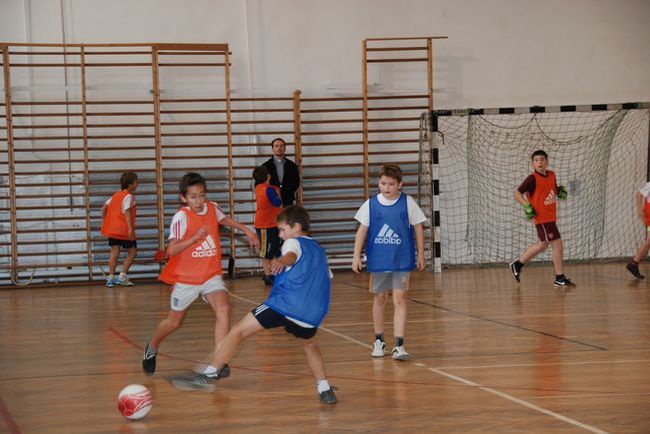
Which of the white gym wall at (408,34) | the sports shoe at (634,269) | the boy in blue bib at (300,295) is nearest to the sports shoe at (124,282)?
the white gym wall at (408,34)

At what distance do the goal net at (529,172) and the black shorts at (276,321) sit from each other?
10.2 metres

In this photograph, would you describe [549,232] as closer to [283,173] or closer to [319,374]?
[283,173]

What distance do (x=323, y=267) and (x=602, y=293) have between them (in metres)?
6.50

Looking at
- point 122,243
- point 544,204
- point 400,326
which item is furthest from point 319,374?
point 122,243

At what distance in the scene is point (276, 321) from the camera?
17.4 ft

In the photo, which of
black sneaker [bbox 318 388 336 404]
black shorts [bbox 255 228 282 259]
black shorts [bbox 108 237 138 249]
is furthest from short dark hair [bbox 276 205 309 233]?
black shorts [bbox 108 237 138 249]

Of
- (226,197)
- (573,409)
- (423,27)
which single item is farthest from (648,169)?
(573,409)

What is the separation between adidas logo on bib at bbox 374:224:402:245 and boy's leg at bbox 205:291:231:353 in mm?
1248

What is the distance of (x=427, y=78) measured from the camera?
49.8ft

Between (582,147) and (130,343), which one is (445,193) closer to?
(582,147)

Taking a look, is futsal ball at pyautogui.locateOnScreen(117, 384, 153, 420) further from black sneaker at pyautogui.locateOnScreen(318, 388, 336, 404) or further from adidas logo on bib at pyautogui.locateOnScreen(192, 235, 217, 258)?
adidas logo on bib at pyautogui.locateOnScreen(192, 235, 217, 258)

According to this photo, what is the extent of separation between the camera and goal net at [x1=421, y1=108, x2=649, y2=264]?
51.0 feet

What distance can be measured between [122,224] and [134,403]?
8697 mm

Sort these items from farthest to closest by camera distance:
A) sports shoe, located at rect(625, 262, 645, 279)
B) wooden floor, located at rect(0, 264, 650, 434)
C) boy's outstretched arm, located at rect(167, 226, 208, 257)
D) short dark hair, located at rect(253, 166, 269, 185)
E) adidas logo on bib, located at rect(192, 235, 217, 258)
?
sports shoe, located at rect(625, 262, 645, 279)
short dark hair, located at rect(253, 166, 269, 185)
adidas logo on bib, located at rect(192, 235, 217, 258)
boy's outstretched arm, located at rect(167, 226, 208, 257)
wooden floor, located at rect(0, 264, 650, 434)
